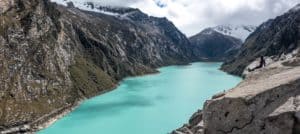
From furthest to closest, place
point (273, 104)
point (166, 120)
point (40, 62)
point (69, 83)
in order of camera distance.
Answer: point (69, 83) → point (40, 62) → point (166, 120) → point (273, 104)

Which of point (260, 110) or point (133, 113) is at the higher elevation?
point (260, 110)

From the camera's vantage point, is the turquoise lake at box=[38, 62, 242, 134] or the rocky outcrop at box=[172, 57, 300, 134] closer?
the rocky outcrop at box=[172, 57, 300, 134]

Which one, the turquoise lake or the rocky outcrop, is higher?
the rocky outcrop

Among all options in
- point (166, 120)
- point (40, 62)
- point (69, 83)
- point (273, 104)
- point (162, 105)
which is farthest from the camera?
point (69, 83)

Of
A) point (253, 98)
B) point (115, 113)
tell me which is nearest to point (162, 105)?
point (115, 113)

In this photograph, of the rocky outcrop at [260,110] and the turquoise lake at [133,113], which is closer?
the rocky outcrop at [260,110]

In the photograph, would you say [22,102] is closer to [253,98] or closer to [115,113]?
[115,113]

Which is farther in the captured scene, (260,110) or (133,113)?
(133,113)

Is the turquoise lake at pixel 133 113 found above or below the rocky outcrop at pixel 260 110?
below
